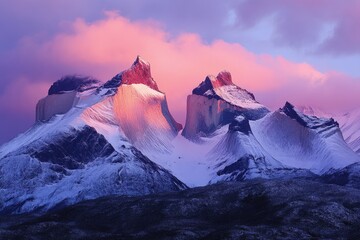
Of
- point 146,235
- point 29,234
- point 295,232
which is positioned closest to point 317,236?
point 295,232

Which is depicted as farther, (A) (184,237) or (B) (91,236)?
(B) (91,236)

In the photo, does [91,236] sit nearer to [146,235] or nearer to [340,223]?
[146,235]

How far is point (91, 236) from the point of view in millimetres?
199250

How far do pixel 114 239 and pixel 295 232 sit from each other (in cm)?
4259

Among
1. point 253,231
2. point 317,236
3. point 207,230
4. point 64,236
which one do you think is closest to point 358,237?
point 317,236

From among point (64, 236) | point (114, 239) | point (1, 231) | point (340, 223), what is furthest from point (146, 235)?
point (340, 223)

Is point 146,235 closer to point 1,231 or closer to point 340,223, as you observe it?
point 1,231

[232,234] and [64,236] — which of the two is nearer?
[232,234]

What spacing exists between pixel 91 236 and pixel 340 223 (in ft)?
204

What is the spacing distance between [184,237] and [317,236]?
31261mm

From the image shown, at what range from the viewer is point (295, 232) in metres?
189

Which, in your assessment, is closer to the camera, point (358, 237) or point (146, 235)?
point (358, 237)

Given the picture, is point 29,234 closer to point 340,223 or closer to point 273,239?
point 273,239

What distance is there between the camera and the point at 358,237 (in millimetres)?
180500
